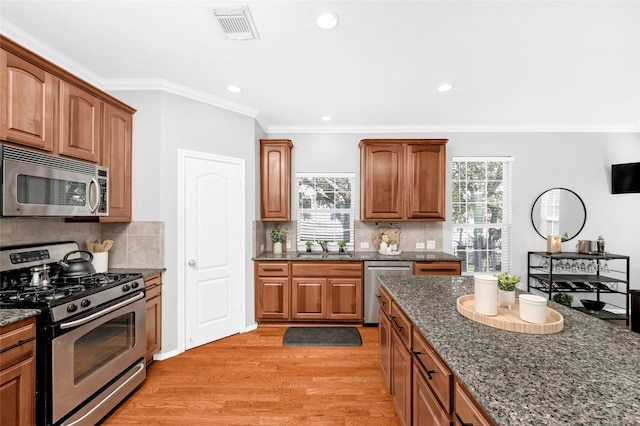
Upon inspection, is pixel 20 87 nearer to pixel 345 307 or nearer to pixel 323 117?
pixel 323 117

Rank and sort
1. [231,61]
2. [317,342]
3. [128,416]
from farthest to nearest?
[317,342] < [231,61] < [128,416]

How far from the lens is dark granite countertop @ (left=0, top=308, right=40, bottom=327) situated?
1.38m

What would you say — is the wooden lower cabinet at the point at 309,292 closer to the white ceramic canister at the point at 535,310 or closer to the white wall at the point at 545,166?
the white wall at the point at 545,166

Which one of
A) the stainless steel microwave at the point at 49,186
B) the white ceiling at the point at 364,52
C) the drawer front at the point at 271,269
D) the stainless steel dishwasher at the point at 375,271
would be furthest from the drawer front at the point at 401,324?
the stainless steel microwave at the point at 49,186

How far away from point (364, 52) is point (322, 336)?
3.01 meters

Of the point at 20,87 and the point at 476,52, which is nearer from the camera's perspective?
the point at 20,87

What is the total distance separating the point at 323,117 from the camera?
12.4ft

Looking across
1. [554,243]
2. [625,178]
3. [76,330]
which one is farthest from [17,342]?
[625,178]

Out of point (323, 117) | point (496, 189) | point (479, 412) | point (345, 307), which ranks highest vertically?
point (323, 117)

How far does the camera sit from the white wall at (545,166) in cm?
407

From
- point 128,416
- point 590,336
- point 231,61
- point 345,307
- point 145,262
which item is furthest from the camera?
point 345,307

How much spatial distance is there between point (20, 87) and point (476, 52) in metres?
A: 3.29

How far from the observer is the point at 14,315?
4.72 ft

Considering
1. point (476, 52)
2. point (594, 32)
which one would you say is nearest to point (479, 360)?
point (476, 52)
